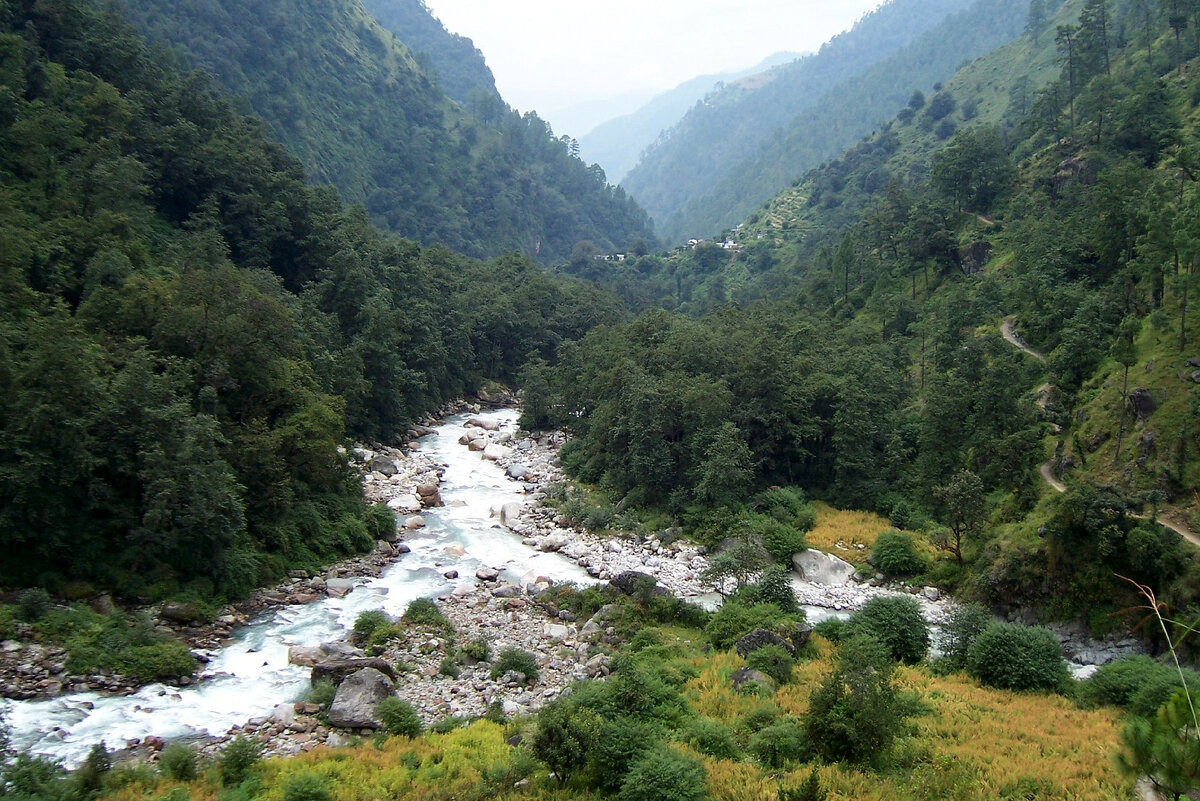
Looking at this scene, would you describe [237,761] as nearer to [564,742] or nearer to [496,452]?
[564,742]

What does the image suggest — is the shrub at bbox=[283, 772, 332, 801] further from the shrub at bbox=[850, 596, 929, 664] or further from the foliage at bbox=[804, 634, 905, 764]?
the shrub at bbox=[850, 596, 929, 664]

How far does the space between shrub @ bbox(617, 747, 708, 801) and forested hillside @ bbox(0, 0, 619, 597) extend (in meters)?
16.1

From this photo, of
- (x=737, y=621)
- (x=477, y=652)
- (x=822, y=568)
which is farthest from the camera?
(x=822, y=568)

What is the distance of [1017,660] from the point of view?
1912 centimetres

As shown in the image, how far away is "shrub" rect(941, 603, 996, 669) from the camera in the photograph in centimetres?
2053

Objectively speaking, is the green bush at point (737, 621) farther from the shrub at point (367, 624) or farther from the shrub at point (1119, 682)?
the shrub at point (367, 624)

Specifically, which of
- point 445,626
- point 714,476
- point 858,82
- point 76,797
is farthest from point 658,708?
point 858,82

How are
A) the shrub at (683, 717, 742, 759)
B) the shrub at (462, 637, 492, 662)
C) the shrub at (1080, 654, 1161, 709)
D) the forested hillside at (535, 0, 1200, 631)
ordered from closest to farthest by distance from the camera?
the shrub at (683, 717, 742, 759), the shrub at (1080, 654, 1161, 709), the shrub at (462, 637, 492, 662), the forested hillside at (535, 0, 1200, 631)

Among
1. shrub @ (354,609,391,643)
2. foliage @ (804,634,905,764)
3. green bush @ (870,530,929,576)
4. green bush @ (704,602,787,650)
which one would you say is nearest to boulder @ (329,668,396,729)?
shrub @ (354,609,391,643)

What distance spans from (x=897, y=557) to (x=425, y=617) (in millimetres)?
17769

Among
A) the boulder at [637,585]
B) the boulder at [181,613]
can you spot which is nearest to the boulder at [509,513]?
the boulder at [637,585]

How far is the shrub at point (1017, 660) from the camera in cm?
1898

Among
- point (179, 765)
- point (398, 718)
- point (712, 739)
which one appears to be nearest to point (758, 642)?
point (712, 739)

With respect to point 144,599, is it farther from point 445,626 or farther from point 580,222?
point 580,222
